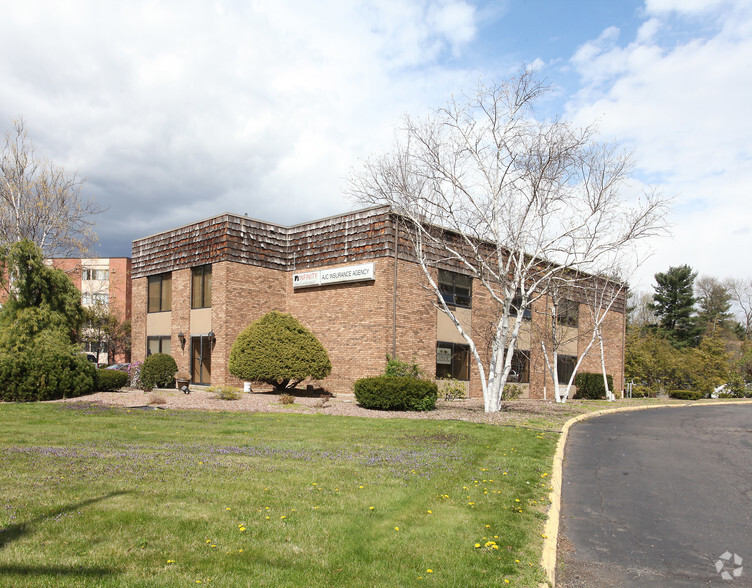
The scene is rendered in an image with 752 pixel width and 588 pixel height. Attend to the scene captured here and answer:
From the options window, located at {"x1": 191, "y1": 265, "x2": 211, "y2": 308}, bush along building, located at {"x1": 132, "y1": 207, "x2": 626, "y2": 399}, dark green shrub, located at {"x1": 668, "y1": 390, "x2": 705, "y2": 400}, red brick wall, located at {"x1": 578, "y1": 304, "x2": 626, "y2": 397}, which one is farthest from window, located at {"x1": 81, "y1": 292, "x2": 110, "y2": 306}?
dark green shrub, located at {"x1": 668, "y1": 390, "x2": 705, "y2": 400}

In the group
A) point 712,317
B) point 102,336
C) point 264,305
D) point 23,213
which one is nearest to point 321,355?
point 264,305

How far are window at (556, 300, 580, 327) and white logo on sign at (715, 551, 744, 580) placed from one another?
2600cm

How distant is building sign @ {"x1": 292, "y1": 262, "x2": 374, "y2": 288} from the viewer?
21.9 m

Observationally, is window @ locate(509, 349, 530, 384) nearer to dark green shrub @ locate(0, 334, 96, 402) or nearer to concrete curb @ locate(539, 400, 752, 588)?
concrete curb @ locate(539, 400, 752, 588)

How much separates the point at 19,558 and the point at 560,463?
8164mm

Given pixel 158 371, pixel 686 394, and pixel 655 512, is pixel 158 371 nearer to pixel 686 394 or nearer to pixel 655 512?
pixel 655 512

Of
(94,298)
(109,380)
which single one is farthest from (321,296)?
(94,298)

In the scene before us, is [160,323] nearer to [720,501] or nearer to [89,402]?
[89,402]

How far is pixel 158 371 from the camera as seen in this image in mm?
23891

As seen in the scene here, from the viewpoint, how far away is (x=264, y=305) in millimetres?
24562

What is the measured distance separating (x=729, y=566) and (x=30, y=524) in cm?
636

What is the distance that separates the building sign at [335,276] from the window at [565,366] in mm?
15888

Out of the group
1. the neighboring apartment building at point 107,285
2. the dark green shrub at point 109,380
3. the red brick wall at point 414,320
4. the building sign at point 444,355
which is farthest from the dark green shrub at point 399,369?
the neighboring apartment building at point 107,285

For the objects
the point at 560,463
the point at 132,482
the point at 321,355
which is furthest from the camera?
the point at 321,355
